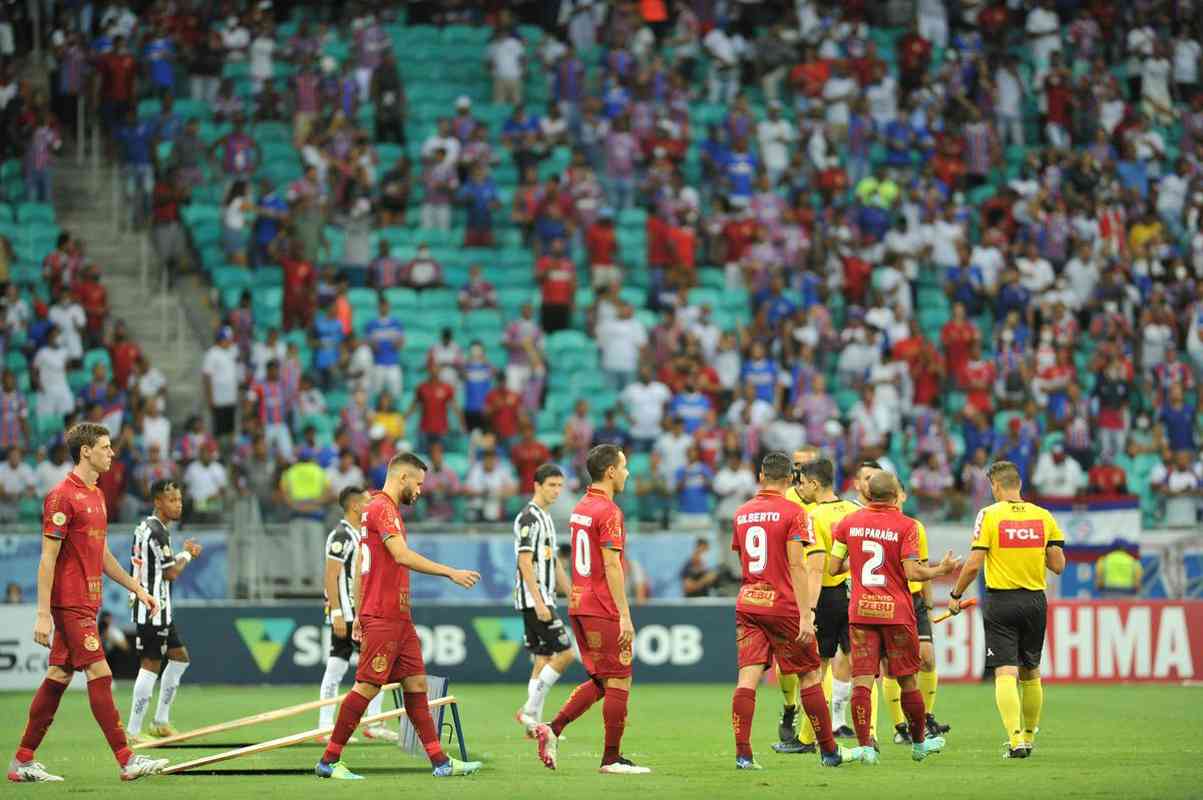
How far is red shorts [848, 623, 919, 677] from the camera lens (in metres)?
14.3

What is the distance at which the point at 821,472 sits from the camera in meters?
15.4

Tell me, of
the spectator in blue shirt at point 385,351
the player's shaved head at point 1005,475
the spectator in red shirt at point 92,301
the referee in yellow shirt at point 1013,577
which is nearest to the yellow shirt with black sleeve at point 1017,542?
the referee in yellow shirt at point 1013,577

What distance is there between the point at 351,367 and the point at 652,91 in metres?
8.48

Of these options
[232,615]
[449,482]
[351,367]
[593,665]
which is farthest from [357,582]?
[351,367]

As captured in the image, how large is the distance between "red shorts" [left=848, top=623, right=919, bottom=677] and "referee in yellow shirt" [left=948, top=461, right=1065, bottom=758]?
0.73 meters

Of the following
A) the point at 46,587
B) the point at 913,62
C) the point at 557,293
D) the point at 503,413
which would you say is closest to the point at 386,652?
the point at 46,587

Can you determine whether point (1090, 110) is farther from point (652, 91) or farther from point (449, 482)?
point (449, 482)

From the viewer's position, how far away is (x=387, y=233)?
32812 millimetres

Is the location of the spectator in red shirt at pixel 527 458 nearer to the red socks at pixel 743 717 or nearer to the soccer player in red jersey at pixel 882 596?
the soccer player in red jersey at pixel 882 596

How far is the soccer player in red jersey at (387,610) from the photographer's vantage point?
13.2 metres

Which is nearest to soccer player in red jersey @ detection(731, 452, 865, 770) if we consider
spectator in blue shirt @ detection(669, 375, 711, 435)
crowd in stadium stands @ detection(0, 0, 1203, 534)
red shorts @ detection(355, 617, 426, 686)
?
red shorts @ detection(355, 617, 426, 686)

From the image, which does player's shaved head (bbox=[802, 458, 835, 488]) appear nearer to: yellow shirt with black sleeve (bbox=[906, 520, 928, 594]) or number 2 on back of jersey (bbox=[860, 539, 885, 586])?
yellow shirt with black sleeve (bbox=[906, 520, 928, 594])

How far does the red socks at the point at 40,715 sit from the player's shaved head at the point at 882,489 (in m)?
6.19

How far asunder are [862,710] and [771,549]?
1.44 meters
